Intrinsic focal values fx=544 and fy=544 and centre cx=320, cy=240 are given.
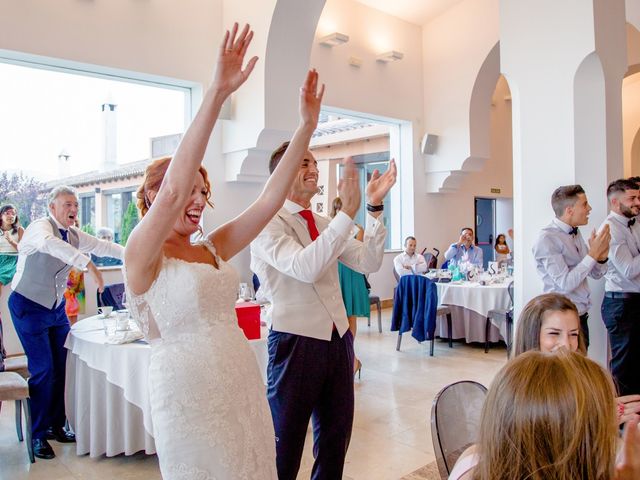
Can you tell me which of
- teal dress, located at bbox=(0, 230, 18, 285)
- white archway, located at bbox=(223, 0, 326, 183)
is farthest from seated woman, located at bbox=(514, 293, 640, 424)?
teal dress, located at bbox=(0, 230, 18, 285)

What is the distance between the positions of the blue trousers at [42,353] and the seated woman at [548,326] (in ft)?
9.83

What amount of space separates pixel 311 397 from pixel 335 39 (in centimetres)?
700

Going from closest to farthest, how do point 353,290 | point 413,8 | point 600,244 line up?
point 600,244 → point 353,290 → point 413,8

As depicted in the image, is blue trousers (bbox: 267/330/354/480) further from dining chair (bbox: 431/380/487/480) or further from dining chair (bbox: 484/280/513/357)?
dining chair (bbox: 484/280/513/357)

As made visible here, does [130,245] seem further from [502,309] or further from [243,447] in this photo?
[502,309]

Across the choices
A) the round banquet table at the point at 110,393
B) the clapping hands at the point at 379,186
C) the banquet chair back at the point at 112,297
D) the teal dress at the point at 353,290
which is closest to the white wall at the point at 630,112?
the teal dress at the point at 353,290

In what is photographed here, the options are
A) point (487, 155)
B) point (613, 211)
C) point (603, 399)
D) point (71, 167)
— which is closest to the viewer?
point (603, 399)

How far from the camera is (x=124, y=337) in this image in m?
3.20

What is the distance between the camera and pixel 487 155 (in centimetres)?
949

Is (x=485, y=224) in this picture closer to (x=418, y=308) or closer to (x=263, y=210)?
(x=418, y=308)

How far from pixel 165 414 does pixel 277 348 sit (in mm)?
657

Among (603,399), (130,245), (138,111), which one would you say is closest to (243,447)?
(130,245)

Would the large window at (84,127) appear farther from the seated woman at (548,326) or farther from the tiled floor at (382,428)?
the seated woman at (548,326)

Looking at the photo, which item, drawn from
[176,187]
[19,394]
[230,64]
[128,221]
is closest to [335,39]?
[128,221]
